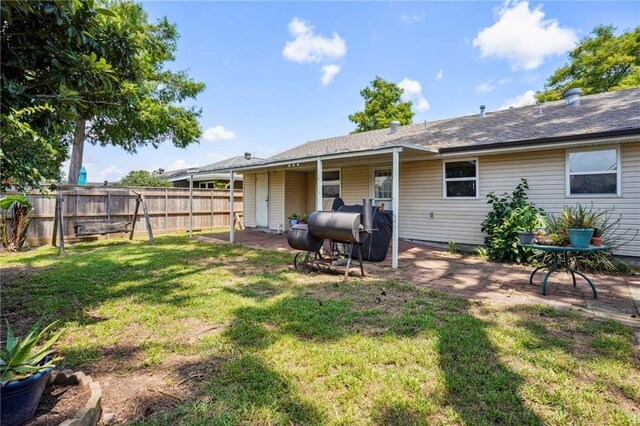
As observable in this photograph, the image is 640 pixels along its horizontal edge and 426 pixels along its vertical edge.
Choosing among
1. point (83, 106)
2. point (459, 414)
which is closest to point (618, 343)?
point (459, 414)

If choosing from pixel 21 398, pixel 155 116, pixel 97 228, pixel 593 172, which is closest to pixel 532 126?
pixel 593 172

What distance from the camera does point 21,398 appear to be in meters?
1.88

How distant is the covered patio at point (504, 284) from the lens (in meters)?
4.45

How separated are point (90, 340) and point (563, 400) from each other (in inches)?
→ 164

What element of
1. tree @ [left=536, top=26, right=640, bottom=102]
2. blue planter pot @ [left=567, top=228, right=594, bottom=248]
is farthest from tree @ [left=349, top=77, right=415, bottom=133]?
blue planter pot @ [left=567, top=228, right=594, bottom=248]

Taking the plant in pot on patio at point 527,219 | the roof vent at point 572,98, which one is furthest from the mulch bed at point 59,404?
the roof vent at point 572,98

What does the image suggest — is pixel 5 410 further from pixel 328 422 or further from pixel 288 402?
pixel 328 422

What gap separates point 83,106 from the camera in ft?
11.7

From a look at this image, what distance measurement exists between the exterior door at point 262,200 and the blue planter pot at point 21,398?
39.9 feet

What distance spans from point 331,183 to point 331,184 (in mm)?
37

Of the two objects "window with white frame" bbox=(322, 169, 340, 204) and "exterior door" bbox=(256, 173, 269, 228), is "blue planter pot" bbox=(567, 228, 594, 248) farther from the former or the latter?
"exterior door" bbox=(256, 173, 269, 228)

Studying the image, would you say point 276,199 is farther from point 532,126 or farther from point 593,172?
point 593,172

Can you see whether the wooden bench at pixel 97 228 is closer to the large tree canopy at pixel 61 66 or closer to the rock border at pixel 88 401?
the large tree canopy at pixel 61 66

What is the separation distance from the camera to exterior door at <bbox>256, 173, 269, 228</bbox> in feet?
46.2
